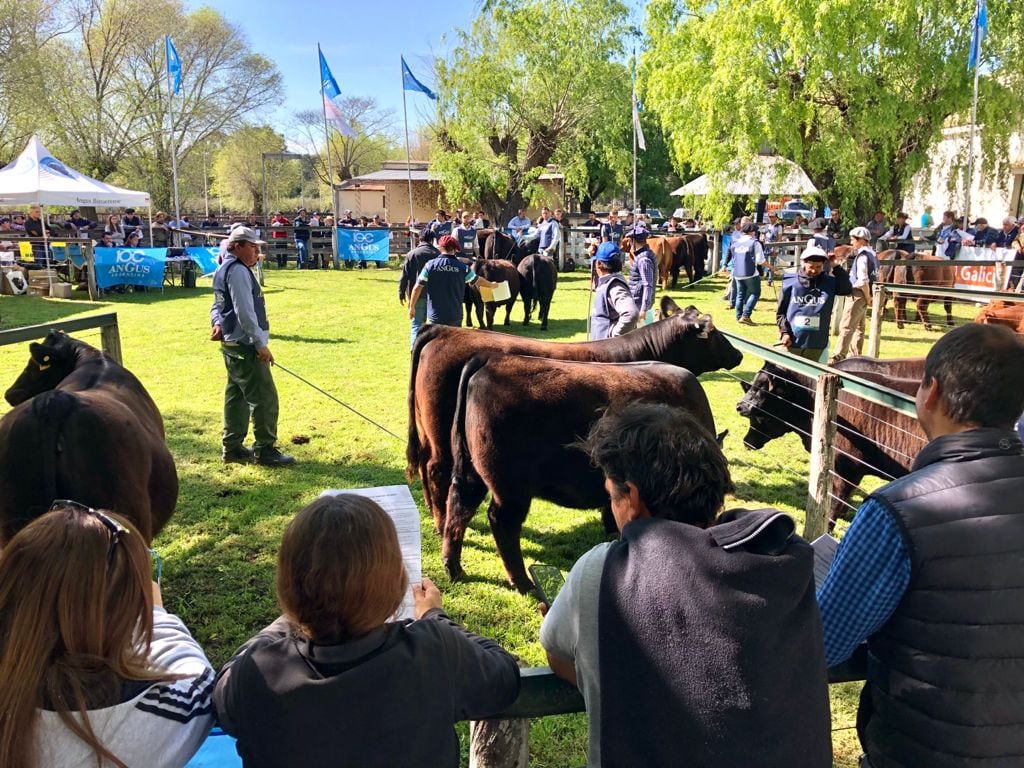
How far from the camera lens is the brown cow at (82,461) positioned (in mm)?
3475

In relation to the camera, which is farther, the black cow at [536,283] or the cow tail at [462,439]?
the black cow at [536,283]

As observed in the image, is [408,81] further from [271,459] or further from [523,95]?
[271,459]

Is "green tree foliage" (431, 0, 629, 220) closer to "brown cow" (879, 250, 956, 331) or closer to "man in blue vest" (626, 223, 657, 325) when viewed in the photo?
"brown cow" (879, 250, 956, 331)

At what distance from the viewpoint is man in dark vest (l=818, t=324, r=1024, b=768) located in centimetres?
164

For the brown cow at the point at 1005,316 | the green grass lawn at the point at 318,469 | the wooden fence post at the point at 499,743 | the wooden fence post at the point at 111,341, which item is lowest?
the green grass lawn at the point at 318,469

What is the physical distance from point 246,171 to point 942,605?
210 ft

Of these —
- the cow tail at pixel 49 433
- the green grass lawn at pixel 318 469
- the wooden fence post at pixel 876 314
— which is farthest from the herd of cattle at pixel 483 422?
the wooden fence post at pixel 876 314

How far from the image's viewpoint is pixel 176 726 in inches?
61.1

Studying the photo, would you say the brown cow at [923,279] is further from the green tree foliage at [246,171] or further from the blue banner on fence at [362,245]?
the green tree foliage at [246,171]

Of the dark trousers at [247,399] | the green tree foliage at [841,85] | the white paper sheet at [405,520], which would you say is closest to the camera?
the white paper sheet at [405,520]

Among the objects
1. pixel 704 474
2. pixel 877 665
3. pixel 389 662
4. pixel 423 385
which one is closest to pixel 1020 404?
pixel 877 665

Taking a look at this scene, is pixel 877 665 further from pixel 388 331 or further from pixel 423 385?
pixel 388 331

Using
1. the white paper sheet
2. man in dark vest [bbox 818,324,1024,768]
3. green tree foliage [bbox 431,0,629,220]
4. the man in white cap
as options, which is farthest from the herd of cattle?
green tree foliage [bbox 431,0,629,220]

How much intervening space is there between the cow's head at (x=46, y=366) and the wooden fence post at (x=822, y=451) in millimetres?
4730
